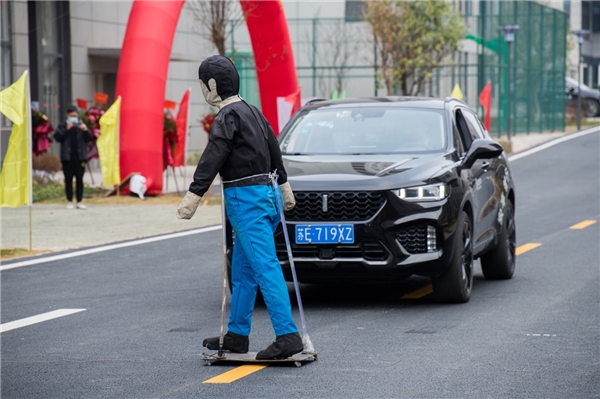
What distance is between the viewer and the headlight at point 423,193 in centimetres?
867

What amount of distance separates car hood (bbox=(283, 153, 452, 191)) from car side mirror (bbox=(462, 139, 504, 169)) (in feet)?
0.74

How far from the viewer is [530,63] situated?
44250 mm

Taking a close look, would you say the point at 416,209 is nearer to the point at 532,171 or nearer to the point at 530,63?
the point at 532,171

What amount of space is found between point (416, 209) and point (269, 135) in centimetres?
200

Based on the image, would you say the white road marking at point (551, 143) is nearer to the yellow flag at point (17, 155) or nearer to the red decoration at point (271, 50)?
the red decoration at point (271, 50)

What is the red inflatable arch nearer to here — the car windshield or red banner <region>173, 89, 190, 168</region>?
red banner <region>173, 89, 190, 168</region>

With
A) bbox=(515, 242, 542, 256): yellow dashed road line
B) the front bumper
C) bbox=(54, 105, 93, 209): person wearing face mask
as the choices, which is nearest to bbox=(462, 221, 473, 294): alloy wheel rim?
the front bumper

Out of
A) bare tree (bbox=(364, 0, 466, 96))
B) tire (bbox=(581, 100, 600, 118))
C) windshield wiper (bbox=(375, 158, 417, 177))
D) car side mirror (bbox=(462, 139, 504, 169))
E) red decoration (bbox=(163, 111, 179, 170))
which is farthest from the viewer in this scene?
tire (bbox=(581, 100, 600, 118))

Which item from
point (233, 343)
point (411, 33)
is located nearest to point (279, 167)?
point (233, 343)

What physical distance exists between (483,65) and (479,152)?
3120 centimetres

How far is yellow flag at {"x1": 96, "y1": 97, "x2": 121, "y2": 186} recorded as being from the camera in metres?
21.0

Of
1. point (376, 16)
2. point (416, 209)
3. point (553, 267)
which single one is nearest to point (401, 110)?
point (416, 209)

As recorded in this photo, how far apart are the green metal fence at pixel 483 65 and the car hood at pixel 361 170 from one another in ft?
102

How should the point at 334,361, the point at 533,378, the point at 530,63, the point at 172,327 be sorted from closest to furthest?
the point at 533,378, the point at 334,361, the point at 172,327, the point at 530,63
